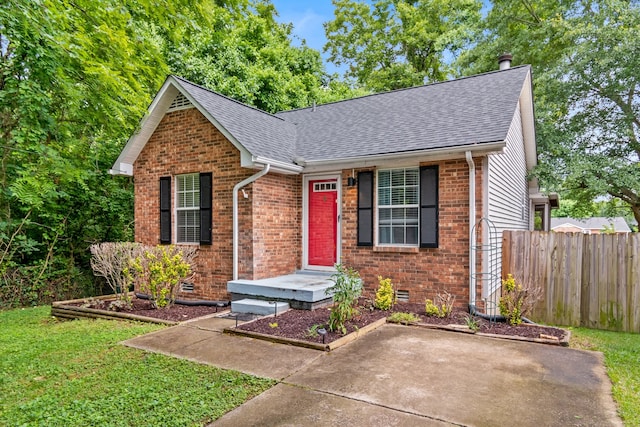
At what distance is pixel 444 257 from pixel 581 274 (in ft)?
7.99

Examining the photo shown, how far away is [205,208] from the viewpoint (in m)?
8.41

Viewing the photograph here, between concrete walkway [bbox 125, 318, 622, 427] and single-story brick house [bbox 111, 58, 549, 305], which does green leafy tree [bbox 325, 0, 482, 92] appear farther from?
concrete walkway [bbox 125, 318, 622, 427]

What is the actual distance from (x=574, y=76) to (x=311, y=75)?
470 inches

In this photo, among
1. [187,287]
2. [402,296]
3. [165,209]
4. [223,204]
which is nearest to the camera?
[402,296]

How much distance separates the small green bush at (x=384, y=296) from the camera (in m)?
6.85

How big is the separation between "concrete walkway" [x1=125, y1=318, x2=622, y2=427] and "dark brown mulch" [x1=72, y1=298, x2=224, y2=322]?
108 cm

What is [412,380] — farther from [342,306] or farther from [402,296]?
[402,296]

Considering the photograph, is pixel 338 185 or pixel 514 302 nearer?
pixel 514 302

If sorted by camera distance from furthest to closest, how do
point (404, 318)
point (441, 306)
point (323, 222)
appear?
point (323, 222) < point (441, 306) < point (404, 318)

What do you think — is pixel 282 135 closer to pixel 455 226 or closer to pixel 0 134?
pixel 455 226

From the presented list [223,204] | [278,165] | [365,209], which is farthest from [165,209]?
[365,209]

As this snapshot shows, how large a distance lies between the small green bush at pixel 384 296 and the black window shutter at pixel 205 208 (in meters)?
3.92

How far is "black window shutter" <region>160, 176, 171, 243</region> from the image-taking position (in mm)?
9023

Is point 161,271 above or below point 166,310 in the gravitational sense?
above
